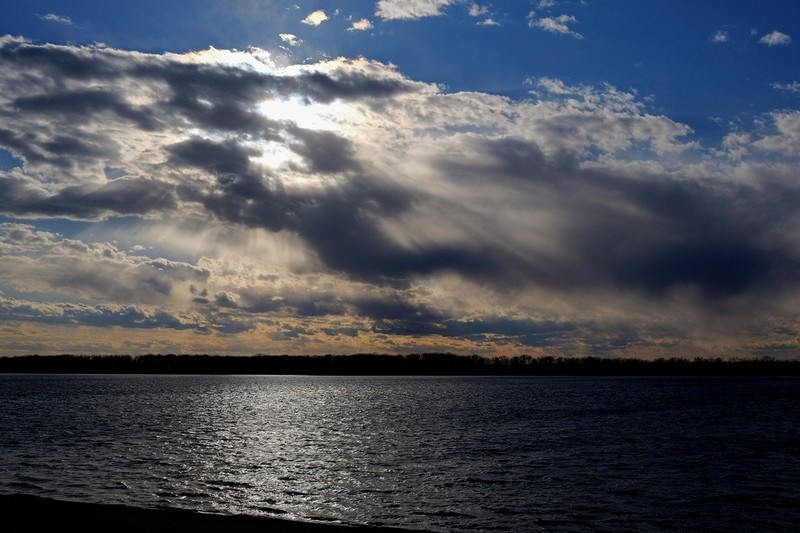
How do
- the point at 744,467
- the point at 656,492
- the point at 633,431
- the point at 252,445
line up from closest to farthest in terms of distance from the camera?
the point at 656,492 < the point at 744,467 < the point at 252,445 < the point at 633,431

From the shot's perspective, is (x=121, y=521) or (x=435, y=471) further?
(x=435, y=471)

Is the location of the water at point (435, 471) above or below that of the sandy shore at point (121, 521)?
below

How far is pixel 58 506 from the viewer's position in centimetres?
2656

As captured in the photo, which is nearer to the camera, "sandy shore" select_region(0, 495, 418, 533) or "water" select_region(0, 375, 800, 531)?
"sandy shore" select_region(0, 495, 418, 533)

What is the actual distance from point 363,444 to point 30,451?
25.5 meters

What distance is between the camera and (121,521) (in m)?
23.9

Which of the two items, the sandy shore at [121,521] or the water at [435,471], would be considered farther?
the water at [435,471]

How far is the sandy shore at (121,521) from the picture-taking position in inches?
897

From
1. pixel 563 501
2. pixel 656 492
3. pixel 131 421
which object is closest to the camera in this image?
pixel 563 501

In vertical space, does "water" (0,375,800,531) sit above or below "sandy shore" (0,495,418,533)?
below

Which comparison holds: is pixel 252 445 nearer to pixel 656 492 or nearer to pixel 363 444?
pixel 363 444

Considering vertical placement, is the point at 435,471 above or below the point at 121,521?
below

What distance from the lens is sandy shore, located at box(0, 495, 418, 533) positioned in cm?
2278

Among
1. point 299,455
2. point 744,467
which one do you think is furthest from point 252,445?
point 744,467
